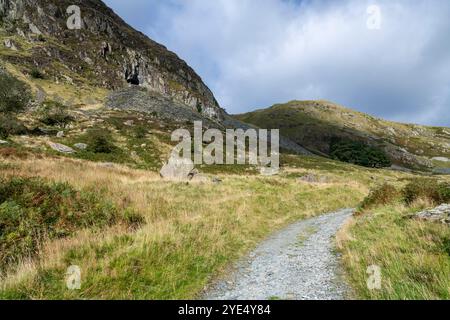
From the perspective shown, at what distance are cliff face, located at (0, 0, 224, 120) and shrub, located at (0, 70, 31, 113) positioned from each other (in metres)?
44.7

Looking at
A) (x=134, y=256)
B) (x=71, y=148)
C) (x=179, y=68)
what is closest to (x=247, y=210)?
(x=134, y=256)

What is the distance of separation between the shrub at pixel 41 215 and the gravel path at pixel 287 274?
4.76 meters

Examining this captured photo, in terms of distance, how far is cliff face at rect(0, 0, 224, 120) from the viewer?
11319 centimetres

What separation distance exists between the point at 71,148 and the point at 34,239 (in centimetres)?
3959

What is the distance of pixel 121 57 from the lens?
465 ft

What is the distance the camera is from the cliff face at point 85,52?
11319cm

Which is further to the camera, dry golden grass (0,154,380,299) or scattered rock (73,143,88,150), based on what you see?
scattered rock (73,143,88,150)

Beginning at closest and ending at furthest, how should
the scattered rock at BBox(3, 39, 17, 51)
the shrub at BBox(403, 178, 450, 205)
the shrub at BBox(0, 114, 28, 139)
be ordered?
the shrub at BBox(403, 178, 450, 205)
the shrub at BBox(0, 114, 28, 139)
the scattered rock at BBox(3, 39, 17, 51)

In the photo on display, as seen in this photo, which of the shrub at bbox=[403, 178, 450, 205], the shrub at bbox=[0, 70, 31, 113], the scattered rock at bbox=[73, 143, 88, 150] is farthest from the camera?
the shrub at bbox=[0, 70, 31, 113]

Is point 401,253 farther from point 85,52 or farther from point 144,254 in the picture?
point 85,52

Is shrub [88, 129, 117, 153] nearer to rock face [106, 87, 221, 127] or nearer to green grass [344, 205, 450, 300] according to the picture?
green grass [344, 205, 450, 300]

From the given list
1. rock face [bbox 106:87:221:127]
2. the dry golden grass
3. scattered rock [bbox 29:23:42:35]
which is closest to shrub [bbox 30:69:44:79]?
rock face [bbox 106:87:221:127]

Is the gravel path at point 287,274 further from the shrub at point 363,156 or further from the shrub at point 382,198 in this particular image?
the shrub at point 363,156
